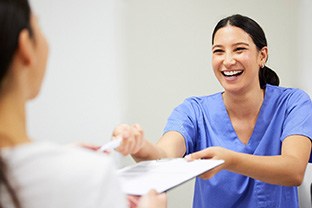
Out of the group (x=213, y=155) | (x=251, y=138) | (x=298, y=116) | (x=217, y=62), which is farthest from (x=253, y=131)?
(x=213, y=155)

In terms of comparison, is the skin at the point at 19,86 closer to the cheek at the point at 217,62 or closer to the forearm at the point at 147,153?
the forearm at the point at 147,153

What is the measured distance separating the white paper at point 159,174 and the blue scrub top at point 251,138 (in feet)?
1.18

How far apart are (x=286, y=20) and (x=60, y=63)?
1.02 meters

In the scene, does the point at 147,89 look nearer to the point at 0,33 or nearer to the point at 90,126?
the point at 90,126

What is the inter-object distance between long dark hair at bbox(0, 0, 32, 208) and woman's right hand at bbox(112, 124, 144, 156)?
379 mm

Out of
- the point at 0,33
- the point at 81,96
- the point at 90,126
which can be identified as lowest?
the point at 90,126

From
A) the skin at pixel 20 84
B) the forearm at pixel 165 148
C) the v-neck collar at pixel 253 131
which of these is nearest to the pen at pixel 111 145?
the forearm at pixel 165 148

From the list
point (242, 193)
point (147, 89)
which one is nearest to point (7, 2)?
point (242, 193)

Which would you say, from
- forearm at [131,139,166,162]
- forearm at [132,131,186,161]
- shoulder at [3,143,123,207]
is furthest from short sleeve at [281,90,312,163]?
shoulder at [3,143,123,207]

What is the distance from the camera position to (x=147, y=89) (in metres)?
1.53

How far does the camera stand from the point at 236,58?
1.23 m

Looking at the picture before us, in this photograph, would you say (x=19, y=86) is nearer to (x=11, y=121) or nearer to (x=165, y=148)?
(x=11, y=121)

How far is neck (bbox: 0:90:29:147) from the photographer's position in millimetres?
500

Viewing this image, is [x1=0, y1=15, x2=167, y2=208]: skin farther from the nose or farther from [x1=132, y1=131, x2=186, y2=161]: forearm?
the nose
